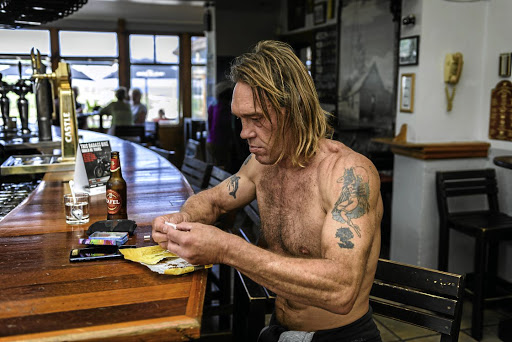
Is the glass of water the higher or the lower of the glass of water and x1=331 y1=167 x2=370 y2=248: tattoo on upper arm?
the lower

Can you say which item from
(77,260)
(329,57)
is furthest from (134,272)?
(329,57)

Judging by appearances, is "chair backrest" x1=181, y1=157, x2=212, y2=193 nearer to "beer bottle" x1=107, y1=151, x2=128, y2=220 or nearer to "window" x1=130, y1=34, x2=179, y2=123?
"beer bottle" x1=107, y1=151, x2=128, y2=220

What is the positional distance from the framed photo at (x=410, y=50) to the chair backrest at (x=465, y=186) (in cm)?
86

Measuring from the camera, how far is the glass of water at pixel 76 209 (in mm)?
1782

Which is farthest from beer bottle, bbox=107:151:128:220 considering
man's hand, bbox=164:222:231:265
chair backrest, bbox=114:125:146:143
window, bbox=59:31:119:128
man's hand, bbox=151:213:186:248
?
window, bbox=59:31:119:128

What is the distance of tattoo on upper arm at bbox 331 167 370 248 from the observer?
1358mm

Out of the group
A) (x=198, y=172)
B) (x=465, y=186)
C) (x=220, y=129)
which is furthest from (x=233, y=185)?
(x=220, y=129)

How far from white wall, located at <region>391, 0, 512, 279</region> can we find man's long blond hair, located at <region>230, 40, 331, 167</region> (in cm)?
233

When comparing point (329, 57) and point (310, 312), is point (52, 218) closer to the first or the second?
point (310, 312)

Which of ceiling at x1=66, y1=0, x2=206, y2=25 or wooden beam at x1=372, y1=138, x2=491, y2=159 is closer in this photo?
wooden beam at x1=372, y1=138, x2=491, y2=159

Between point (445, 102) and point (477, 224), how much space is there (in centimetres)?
101

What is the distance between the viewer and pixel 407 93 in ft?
12.4

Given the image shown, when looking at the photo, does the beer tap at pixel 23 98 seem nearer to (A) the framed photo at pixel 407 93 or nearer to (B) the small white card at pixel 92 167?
(B) the small white card at pixel 92 167

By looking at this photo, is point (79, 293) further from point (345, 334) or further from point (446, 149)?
point (446, 149)
